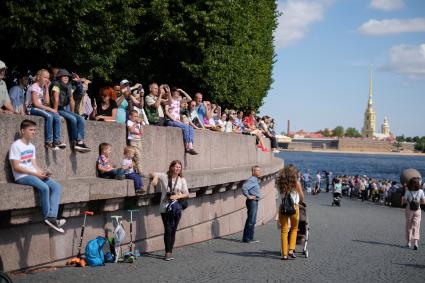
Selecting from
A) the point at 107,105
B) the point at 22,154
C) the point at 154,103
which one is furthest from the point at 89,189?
the point at 154,103

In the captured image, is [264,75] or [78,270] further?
[264,75]

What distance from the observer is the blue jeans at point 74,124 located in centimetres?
1001

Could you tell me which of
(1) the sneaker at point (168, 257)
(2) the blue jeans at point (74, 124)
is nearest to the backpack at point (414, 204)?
(1) the sneaker at point (168, 257)

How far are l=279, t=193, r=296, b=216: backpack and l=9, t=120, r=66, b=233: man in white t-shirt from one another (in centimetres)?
469

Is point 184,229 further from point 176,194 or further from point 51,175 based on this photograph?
point 51,175

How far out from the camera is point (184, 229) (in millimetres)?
13703

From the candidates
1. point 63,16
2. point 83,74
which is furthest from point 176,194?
point 83,74

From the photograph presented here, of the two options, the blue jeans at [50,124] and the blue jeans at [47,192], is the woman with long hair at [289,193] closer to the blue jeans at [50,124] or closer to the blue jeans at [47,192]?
the blue jeans at [50,124]

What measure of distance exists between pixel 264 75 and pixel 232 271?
2367cm

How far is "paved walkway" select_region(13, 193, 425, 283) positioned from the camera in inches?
388

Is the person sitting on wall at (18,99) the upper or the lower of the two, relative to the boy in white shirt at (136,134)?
upper

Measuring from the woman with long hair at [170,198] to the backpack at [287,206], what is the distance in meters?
1.87

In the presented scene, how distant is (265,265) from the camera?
11.9 metres

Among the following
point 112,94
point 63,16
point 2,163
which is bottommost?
point 2,163
